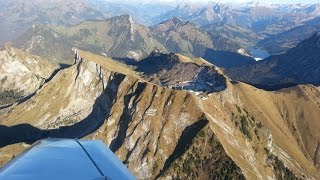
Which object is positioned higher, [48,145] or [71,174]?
[71,174]

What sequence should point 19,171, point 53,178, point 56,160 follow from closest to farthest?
point 53,178
point 19,171
point 56,160

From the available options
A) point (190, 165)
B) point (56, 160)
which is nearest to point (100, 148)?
point (56, 160)

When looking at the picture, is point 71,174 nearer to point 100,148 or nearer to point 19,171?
point 19,171

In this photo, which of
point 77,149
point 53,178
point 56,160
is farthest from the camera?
point 77,149

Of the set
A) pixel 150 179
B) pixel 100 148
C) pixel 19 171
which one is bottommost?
pixel 150 179

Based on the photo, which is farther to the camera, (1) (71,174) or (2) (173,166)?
(2) (173,166)

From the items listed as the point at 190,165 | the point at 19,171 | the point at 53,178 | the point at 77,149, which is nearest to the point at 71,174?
the point at 53,178

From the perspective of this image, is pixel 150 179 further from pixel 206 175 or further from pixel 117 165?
pixel 117 165
